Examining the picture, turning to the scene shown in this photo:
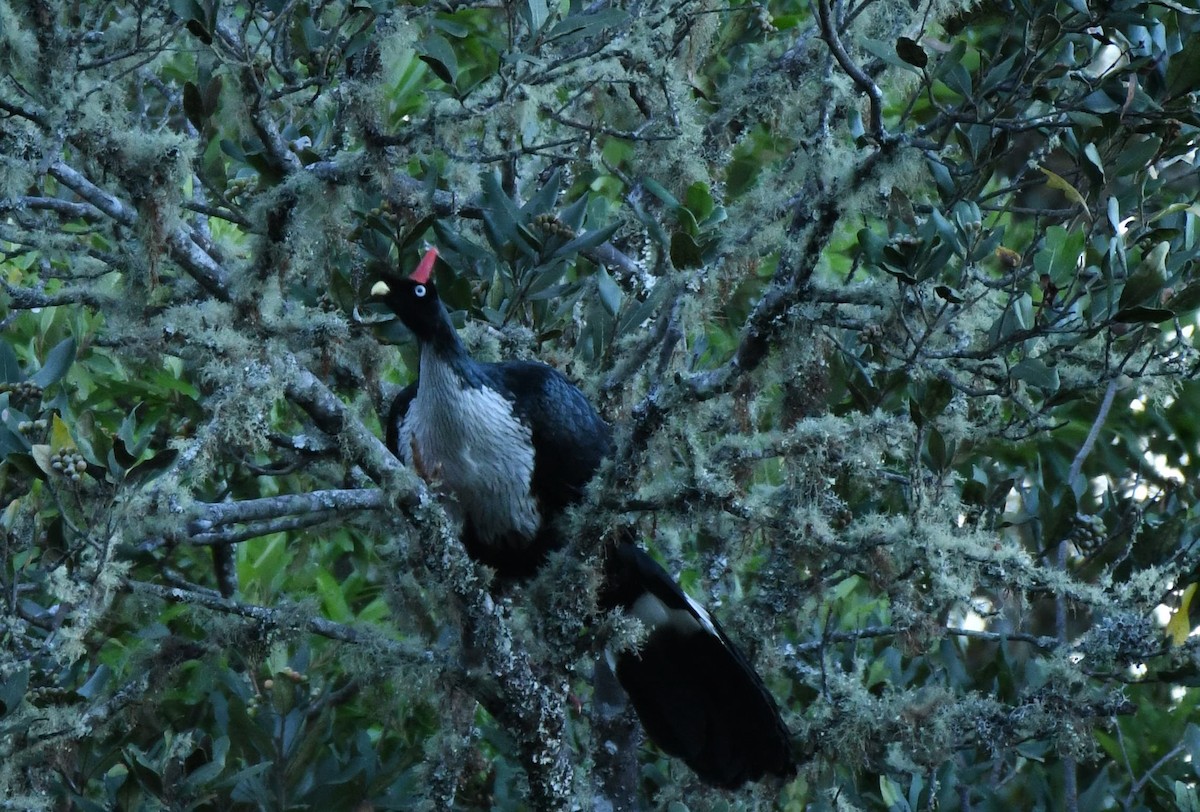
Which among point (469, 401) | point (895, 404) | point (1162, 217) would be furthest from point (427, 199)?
point (1162, 217)

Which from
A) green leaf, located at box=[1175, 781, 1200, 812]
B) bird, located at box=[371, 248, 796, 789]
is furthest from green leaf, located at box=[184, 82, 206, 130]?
green leaf, located at box=[1175, 781, 1200, 812]

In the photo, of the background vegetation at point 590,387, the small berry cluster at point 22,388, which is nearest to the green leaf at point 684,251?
the background vegetation at point 590,387

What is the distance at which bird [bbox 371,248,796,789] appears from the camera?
4156 millimetres

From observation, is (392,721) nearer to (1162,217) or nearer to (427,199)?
(427,199)

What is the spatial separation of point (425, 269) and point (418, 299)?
87mm

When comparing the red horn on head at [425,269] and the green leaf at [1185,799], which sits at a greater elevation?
the red horn on head at [425,269]

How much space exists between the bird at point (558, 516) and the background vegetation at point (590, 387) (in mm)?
131

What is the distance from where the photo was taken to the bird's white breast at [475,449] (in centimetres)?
411

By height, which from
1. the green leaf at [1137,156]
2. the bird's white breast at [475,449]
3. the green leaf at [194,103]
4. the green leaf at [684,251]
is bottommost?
the bird's white breast at [475,449]

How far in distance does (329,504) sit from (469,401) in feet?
2.38

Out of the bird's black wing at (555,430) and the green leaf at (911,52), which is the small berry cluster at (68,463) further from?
the green leaf at (911,52)

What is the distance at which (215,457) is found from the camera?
3.44m

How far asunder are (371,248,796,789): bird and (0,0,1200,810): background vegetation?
0.13 metres

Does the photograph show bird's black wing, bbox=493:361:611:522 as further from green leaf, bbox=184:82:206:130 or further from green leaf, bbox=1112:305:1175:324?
green leaf, bbox=1112:305:1175:324
